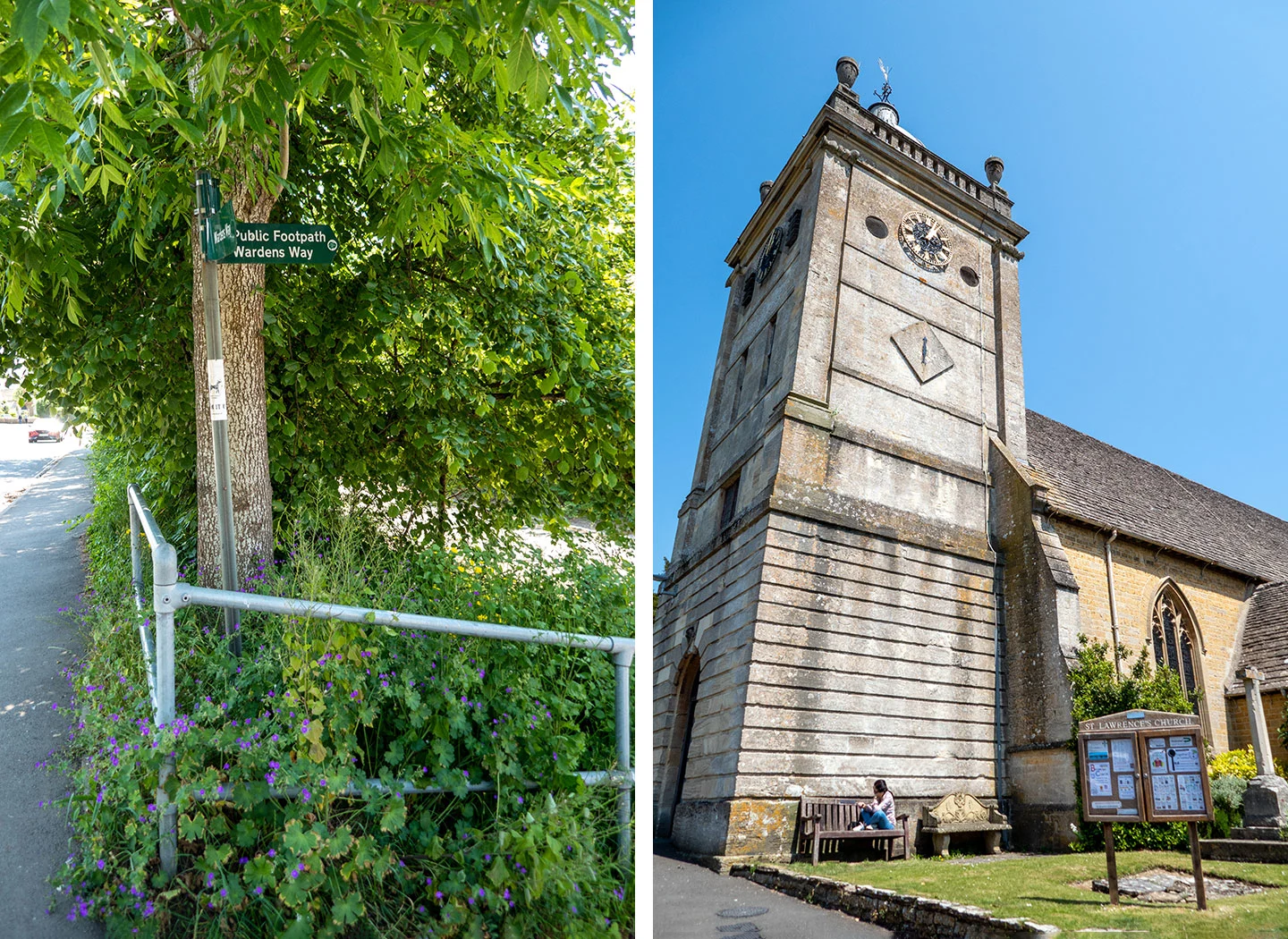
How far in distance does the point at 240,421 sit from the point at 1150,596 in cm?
1042

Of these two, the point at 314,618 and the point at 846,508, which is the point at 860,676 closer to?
the point at 846,508

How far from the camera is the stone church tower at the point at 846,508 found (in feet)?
24.2

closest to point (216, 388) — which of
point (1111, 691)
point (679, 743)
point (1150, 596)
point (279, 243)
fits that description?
point (279, 243)

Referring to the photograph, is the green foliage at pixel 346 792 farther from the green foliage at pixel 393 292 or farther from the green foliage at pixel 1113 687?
the green foliage at pixel 1113 687

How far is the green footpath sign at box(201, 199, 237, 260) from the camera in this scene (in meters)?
3.32

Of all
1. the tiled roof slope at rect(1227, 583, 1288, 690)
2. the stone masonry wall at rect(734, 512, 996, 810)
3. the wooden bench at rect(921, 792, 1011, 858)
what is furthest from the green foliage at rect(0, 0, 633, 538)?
the tiled roof slope at rect(1227, 583, 1288, 690)

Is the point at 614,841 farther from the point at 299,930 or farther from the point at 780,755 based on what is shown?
the point at 780,755

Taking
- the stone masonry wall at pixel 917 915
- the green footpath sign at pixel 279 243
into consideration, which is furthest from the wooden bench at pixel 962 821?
the green footpath sign at pixel 279 243

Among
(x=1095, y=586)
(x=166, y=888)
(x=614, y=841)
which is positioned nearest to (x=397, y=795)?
(x=166, y=888)

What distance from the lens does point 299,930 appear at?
7.13 ft

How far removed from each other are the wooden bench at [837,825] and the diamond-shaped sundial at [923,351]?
198 inches

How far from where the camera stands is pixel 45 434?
22.1 meters

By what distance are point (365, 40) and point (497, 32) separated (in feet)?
1.91

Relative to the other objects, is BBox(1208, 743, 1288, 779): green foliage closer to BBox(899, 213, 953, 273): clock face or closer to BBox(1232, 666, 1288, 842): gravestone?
BBox(1232, 666, 1288, 842): gravestone
